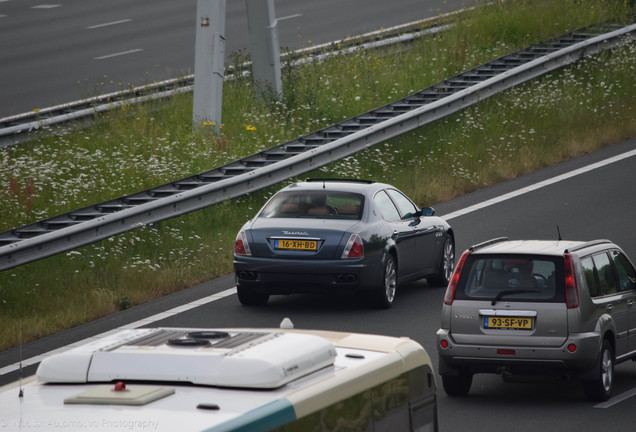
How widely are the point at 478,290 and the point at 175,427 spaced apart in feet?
23.6

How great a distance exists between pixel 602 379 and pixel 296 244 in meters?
4.56

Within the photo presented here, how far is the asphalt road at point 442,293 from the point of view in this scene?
36.1 ft

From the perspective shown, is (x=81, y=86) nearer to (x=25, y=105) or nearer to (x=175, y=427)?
(x=25, y=105)

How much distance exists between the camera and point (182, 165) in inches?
840

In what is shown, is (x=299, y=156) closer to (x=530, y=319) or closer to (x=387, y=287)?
(x=387, y=287)

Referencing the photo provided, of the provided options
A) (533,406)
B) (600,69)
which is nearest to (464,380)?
(533,406)

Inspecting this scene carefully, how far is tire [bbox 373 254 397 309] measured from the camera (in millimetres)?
15078

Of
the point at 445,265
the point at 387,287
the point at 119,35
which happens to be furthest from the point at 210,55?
the point at 119,35

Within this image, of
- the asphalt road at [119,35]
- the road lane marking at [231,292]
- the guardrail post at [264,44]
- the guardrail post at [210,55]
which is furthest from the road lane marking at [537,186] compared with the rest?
the asphalt road at [119,35]

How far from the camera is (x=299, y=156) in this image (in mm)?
20531

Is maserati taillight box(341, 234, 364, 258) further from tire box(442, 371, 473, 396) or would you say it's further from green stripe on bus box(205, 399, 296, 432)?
green stripe on bus box(205, 399, 296, 432)

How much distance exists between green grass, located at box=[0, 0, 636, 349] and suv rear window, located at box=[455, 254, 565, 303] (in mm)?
5144

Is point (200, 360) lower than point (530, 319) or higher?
higher

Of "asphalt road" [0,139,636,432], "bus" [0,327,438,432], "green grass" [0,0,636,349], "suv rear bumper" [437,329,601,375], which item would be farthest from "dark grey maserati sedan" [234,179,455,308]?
"bus" [0,327,438,432]
